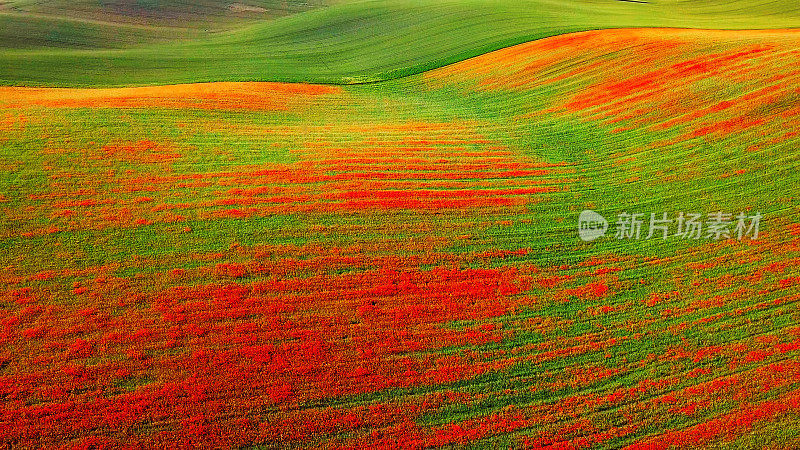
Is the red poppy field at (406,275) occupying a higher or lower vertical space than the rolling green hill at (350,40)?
lower

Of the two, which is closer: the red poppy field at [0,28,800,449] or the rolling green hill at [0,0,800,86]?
the red poppy field at [0,28,800,449]

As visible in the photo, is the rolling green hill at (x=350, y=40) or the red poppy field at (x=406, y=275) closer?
the red poppy field at (x=406, y=275)

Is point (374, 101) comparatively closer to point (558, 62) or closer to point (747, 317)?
point (558, 62)

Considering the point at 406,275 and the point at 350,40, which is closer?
the point at 406,275

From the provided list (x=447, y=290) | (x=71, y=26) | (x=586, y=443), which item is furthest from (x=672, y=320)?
(x=71, y=26)

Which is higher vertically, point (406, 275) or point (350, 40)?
point (350, 40)
